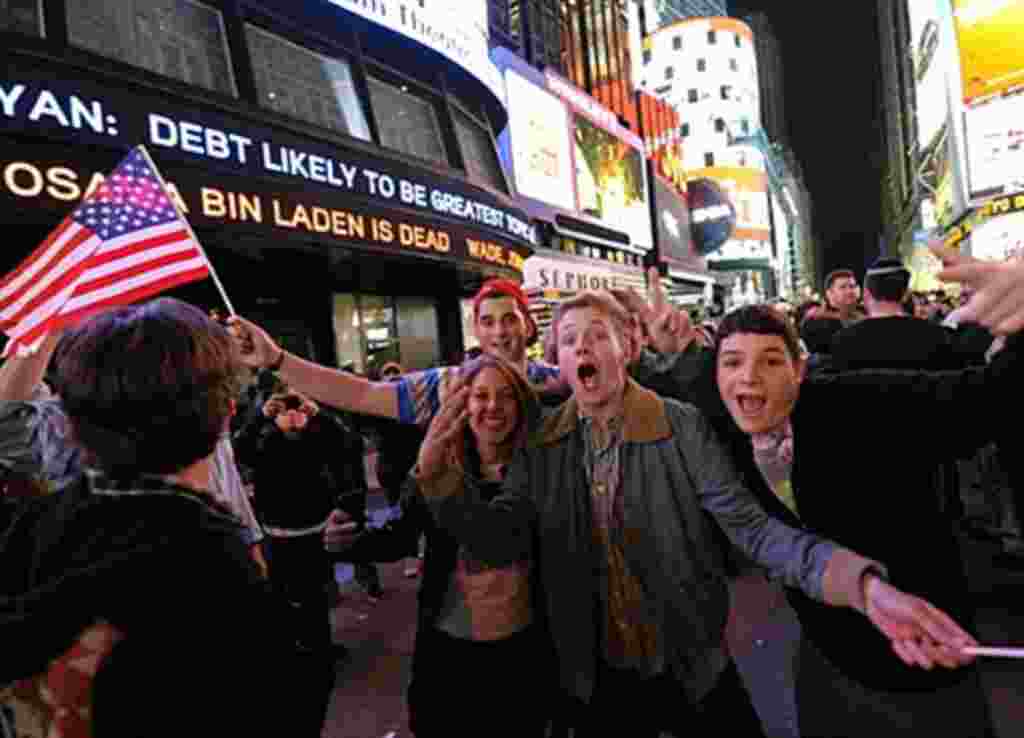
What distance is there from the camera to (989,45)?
24.9m

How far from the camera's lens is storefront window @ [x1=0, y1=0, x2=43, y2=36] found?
6473 mm

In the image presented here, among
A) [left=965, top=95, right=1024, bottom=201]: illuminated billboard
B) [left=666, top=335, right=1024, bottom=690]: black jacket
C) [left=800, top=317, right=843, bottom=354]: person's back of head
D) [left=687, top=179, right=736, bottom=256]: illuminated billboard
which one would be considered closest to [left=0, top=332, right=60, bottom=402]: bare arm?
[left=666, top=335, right=1024, bottom=690]: black jacket

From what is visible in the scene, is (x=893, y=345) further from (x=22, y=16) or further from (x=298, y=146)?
(x=22, y=16)

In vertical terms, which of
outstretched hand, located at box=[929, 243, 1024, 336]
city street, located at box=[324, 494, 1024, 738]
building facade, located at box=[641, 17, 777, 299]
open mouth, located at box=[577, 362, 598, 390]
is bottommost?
city street, located at box=[324, 494, 1024, 738]

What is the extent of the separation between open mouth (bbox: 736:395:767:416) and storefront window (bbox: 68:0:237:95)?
8144mm

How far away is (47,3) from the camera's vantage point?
6871mm

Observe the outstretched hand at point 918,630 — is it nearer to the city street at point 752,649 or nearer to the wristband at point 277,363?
the city street at point 752,649

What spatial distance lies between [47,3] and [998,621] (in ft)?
32.5

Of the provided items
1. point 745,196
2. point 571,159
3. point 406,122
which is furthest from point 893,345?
point 745,196

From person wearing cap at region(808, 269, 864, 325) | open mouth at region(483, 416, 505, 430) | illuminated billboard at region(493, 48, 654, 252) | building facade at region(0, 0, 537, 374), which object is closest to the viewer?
open mouth at region(483, 416, 505, 430)

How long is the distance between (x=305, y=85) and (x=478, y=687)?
10238mm

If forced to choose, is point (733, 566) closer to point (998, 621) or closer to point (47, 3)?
point (998, 621)

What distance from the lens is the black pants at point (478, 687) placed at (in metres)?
2.32

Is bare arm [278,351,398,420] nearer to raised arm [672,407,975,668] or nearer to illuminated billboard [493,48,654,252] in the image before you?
raised arm [672,407,975,668]
